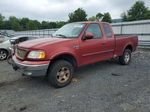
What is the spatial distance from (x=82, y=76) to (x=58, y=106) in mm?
2004

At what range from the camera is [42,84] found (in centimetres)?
408

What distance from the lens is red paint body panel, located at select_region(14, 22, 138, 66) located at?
3.41 meters

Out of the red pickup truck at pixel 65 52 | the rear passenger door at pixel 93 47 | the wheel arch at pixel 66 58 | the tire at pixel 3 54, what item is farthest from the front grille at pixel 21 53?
the tire at pixel 3 54

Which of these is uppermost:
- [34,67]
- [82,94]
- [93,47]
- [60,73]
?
[93,47]

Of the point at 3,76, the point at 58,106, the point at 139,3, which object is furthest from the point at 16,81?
the point at 139,3

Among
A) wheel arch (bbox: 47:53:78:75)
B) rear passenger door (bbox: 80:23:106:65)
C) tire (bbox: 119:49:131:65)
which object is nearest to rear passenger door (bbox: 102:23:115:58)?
rear passenger door (bbox: 80:23:106:65)

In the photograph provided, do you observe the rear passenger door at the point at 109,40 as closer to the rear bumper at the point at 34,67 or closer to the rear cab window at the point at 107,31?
the rear cab window at the point at 107,31

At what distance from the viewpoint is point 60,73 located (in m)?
3.74

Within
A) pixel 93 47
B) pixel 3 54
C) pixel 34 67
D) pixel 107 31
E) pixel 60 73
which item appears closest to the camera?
pixel 34 67

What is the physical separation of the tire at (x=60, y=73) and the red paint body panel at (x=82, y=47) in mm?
284

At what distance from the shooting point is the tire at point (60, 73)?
3.53 m

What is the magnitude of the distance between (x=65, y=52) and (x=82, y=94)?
124 centimetres

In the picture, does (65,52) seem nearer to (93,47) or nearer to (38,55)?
(38,55)

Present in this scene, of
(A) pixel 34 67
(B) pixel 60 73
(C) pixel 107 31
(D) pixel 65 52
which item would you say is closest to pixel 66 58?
(D) pixel 65 52
